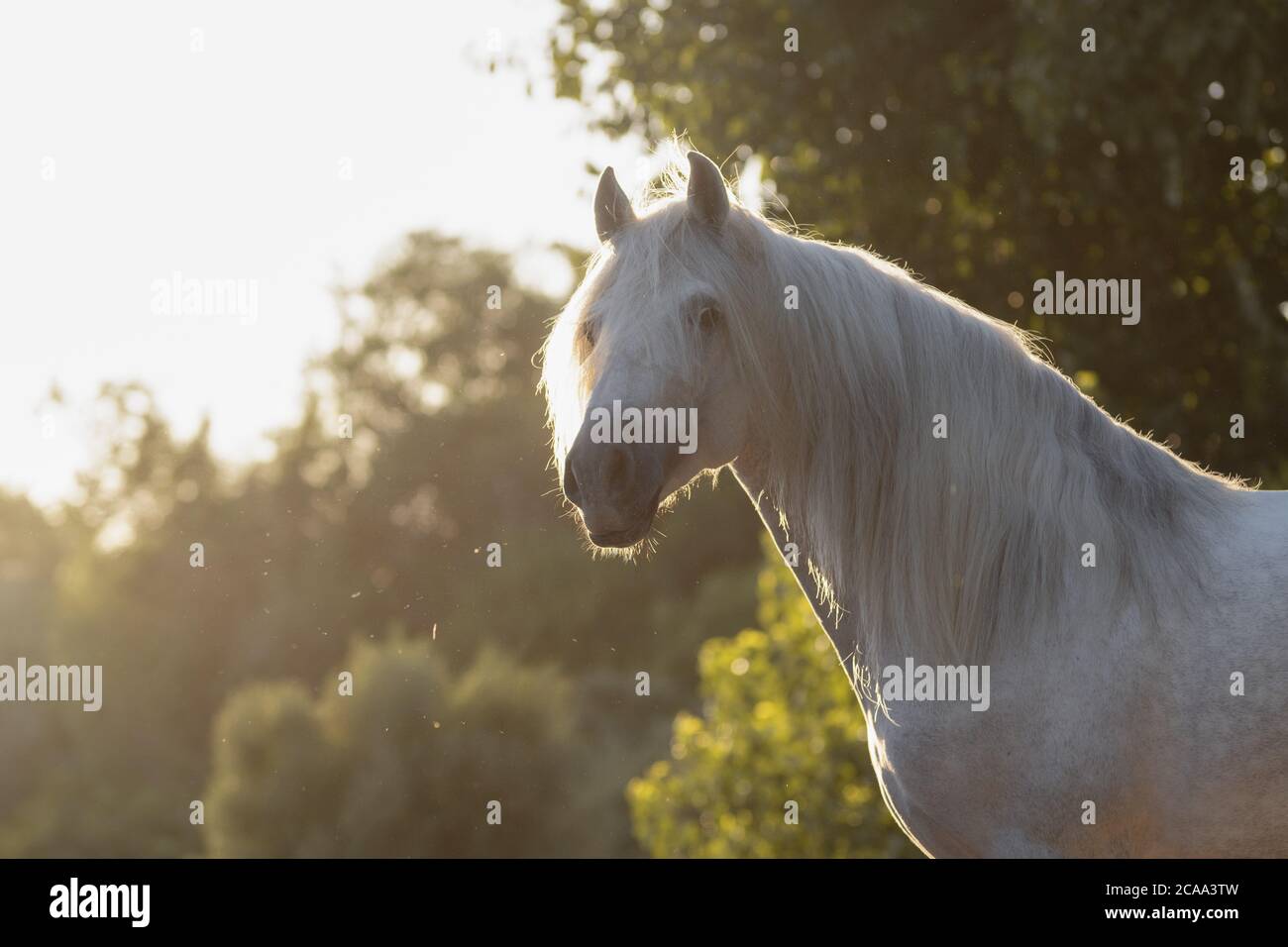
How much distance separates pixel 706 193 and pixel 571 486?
873mm

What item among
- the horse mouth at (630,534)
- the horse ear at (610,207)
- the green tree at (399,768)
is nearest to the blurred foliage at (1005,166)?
the horse ear at (610,207)

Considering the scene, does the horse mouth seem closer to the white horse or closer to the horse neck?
the white horse

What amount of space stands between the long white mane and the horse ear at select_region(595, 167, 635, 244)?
0.50 ft

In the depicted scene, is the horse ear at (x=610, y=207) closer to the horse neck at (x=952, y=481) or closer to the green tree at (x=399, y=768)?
the horse neck at (x=952, y=481)

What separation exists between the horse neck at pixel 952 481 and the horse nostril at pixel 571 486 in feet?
1.92

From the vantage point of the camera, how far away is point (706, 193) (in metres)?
3.21

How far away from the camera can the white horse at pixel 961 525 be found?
2924mm

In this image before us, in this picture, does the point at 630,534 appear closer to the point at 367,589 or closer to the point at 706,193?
the point at 706,193

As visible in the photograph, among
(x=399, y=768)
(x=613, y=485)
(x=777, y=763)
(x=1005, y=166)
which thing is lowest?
(x=399, y=768)

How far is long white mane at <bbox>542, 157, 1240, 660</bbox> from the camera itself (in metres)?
3.08

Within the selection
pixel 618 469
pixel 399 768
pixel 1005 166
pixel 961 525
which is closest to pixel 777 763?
pixel 1005 166

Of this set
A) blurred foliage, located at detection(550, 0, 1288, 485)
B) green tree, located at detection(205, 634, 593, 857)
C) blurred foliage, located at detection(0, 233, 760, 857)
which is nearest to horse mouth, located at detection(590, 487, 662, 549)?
blurred foliage, located at detection(550, 0, 1288, 485)

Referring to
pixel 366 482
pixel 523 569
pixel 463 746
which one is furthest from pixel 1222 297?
pixel 366 482
